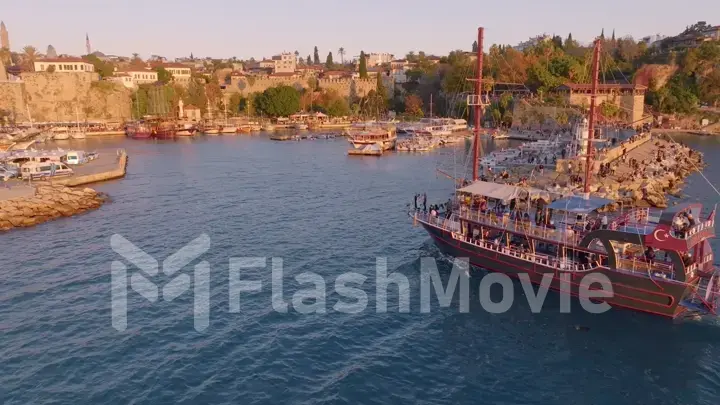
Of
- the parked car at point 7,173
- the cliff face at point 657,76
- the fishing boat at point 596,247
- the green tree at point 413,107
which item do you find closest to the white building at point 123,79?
the green tree at point 413,107

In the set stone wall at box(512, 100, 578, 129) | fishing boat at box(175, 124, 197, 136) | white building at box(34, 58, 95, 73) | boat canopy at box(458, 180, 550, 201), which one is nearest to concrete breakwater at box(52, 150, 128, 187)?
boat canopy at box(458, 180, 550, 201)

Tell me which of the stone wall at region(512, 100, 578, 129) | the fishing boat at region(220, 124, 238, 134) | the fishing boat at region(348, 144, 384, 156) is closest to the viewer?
the fishing boat at region(348, 144, 384, 156)

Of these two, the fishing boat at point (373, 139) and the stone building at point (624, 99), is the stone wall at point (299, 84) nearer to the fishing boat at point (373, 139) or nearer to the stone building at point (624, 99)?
the fishing boat at point (373, 139)

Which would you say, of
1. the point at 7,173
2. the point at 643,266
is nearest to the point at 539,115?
the point at 643,266

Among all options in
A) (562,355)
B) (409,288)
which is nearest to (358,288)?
(409,288)

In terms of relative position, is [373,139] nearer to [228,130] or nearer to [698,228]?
[228,130]

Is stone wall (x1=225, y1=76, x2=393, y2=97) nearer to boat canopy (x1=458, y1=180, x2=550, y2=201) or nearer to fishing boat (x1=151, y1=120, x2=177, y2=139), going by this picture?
fishing boat (x1=151, y1=120, x2=177, y2=139)

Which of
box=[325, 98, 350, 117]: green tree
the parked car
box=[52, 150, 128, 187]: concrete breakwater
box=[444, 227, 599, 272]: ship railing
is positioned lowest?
box=[444, 227, 599, 272]: ship railing
